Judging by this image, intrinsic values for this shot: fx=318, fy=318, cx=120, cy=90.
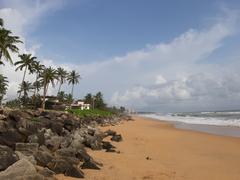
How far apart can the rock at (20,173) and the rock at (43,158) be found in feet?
7.41

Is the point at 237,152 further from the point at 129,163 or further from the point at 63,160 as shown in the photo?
the point at 63,160

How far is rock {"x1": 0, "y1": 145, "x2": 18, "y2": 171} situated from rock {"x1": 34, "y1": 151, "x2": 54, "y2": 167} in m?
1.18

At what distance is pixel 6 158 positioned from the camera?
10.6 metres

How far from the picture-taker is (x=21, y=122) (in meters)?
19.6

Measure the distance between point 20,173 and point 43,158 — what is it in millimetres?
2881

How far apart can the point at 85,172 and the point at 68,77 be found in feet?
269

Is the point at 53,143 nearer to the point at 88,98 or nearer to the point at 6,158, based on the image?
the point at 6,158

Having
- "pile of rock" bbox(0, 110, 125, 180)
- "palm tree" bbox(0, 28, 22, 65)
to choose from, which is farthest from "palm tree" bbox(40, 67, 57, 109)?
"pile of rock" bbox(0, 110, 125, 180)

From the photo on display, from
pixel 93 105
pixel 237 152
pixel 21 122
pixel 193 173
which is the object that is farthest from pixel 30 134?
pixel 93 105

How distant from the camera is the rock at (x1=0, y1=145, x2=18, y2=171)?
1034 cm

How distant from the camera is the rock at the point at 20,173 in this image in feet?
29.9

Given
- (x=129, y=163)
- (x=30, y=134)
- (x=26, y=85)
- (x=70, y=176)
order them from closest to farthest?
(x=70, y=176)
(x=129, y=163)
(x=30, y=134)
(x=26, y=85)

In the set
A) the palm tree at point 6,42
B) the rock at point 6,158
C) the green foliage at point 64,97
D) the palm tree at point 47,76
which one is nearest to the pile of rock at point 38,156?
the rock at point 6,158

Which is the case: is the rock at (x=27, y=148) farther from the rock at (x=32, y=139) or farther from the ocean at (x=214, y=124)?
the ocean at (x=214, y=124)
